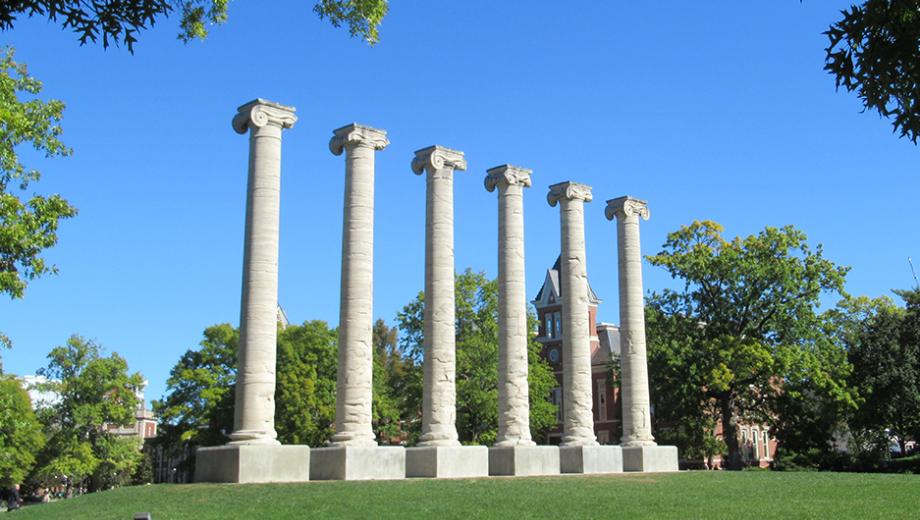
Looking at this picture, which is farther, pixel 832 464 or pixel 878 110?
pixel 832 464

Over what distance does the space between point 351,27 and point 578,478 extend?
22.6 metres

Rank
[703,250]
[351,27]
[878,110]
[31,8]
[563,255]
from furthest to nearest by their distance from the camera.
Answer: [703,250]
[563,255]
[351,27]
[878,110]
[31,8]

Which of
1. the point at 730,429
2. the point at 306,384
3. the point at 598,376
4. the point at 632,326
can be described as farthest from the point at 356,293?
the point at 598,376

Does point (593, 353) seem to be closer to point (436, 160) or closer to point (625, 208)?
point (625, 208)

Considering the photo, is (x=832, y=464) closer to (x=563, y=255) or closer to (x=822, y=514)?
(x=563, y=255)

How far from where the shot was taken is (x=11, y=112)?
25.6m

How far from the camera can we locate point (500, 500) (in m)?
27.6

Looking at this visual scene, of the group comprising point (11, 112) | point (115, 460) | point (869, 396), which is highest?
point (11, 112)

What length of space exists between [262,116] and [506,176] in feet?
44.9

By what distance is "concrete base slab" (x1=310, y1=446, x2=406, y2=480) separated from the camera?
116 ft

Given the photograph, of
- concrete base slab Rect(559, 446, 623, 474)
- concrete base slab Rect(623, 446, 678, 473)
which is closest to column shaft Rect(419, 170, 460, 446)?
concrete base slab Rect(559, 446, 623, 474)

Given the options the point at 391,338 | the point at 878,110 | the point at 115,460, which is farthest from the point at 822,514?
the point at 391,338

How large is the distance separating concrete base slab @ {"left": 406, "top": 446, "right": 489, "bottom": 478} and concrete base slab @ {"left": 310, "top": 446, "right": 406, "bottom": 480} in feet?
6.54

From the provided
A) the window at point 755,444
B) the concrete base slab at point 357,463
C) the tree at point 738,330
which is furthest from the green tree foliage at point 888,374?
the concrete base slab at point 357,463
